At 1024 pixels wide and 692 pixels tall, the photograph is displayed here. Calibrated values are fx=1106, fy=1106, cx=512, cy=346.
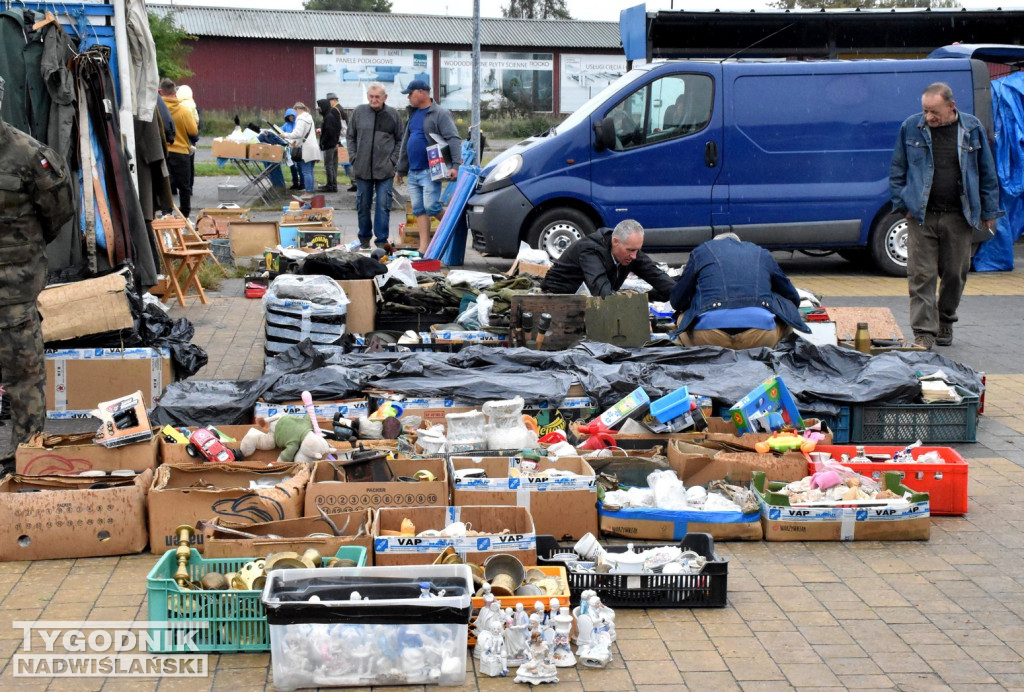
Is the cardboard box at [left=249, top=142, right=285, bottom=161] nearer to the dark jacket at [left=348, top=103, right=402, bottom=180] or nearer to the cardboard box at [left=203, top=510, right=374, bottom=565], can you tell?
the dark jacket at [left=348, top=103, right=402, bottom=180]

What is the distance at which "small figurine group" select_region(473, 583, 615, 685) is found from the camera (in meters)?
4.02

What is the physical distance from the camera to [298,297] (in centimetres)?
828

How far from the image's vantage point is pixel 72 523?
5.07 m

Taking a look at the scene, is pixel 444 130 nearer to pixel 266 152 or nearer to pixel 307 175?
pixel 266 152

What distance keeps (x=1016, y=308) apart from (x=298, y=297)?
24.3ft

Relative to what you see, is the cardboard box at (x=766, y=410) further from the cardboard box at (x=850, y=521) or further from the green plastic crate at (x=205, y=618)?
the green plastic crate at (x=205, y=618)

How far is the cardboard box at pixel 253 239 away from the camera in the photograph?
13.4 m

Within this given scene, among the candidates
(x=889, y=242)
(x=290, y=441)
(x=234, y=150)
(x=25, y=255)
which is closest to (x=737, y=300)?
(x=290, y=441)

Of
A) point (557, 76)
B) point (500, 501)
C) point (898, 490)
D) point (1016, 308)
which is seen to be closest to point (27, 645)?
point (500, 501)

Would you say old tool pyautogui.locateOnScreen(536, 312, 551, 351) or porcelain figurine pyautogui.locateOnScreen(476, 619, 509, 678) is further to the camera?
old tool pyautogui.locateOnScreen(536, 312, 551, 351)

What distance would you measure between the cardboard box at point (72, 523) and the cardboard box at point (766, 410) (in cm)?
326

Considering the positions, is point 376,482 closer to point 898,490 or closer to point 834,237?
point 898,490

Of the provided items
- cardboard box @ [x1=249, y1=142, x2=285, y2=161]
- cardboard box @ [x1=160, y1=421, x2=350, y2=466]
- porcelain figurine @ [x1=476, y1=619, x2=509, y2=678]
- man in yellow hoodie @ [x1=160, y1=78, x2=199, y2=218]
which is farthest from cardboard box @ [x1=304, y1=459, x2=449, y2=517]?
cardboard box @ [x1=249, y1=142, x2=285, y2=161]

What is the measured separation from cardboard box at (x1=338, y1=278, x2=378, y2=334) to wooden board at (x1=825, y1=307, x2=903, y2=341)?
364 cm
